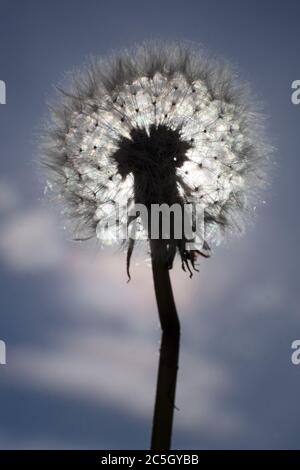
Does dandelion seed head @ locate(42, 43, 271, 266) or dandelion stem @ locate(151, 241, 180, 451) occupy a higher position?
dandelion seed head @ locate(42, 43, 271, 266)

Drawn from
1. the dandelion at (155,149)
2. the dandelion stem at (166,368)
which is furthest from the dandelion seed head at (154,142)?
the dandelion stem at (166,368)

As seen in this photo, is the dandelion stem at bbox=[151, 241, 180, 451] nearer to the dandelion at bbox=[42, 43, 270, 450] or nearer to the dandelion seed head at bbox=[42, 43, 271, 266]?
the dandelion at bbox=[42, 43, 270, 450]

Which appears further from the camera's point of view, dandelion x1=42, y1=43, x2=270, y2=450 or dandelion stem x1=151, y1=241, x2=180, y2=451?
dandelion x1=42, y1=43, x2=270, y2=450

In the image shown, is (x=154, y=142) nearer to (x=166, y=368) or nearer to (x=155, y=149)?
(x=155, y=149)

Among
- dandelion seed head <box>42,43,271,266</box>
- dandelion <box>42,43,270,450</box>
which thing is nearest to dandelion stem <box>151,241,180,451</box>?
dandelion <box>42,43,270,450</box>

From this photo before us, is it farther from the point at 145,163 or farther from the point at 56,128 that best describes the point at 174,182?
the point at 56,128
